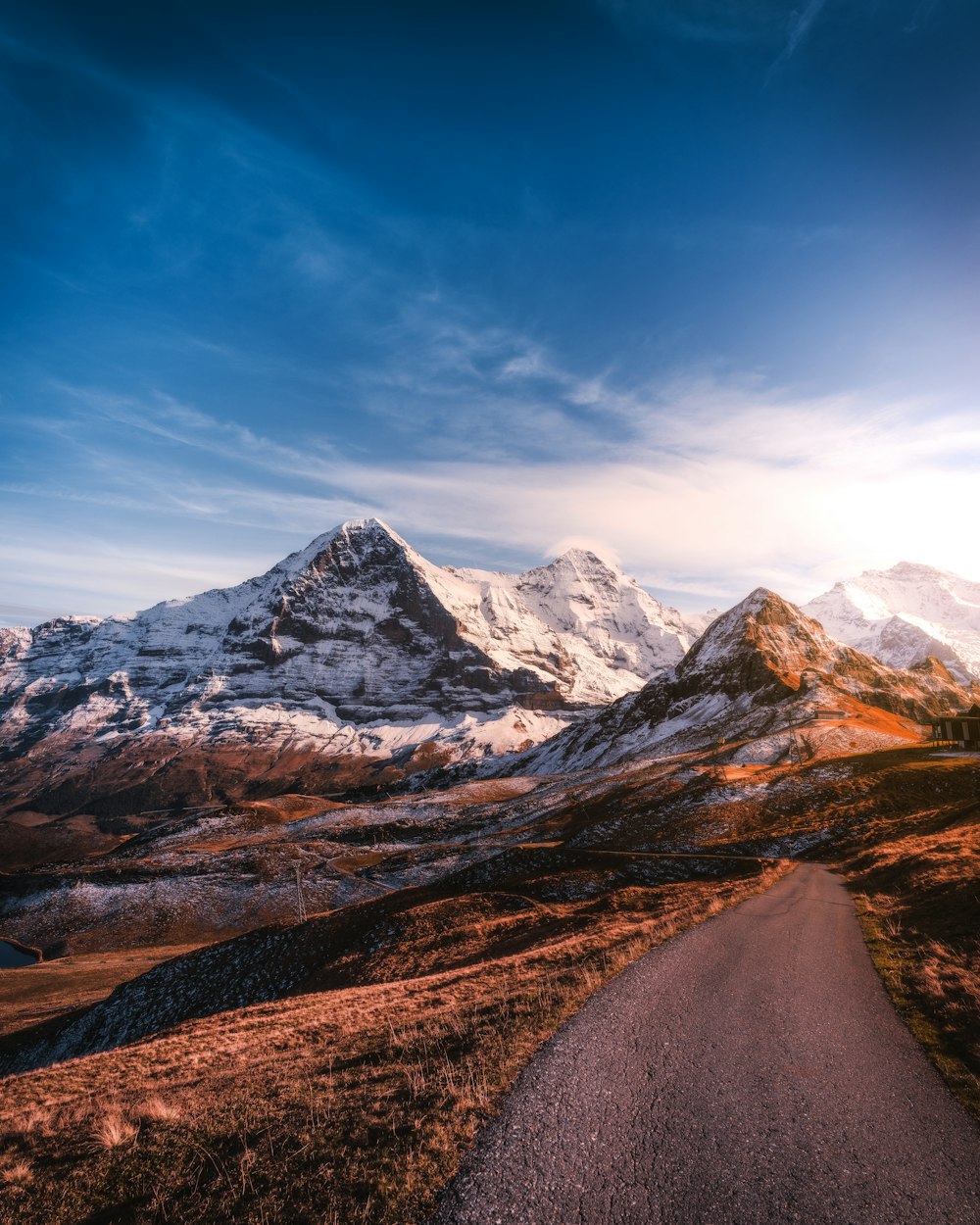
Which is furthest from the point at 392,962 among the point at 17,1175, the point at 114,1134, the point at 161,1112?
the point at 17,1175

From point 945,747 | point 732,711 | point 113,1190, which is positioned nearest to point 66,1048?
point 113,1190

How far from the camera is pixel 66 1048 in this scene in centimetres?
3206

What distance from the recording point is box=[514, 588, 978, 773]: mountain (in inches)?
3610

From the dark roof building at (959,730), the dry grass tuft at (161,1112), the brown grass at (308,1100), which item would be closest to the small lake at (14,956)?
the brown grass at (308,1100)

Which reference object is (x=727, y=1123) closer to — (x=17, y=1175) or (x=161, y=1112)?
(x=161, y=1112)

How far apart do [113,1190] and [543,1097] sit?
614cm

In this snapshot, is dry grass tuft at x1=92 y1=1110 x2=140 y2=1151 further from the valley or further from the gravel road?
the gravel road

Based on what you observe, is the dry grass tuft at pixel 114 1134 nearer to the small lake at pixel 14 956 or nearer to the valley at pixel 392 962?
the valley at pixel 392 962

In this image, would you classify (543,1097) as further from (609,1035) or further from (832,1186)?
(832,1186)

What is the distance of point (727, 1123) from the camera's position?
26.6 ft

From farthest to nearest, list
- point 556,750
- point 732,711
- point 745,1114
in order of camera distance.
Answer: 1. point 556,750
2. point 732,711
3. point 745,1114

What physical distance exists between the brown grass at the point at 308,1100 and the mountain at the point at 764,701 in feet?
240

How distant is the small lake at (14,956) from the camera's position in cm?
6494

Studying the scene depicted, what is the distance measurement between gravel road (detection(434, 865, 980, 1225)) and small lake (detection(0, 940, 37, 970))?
8268 cm
